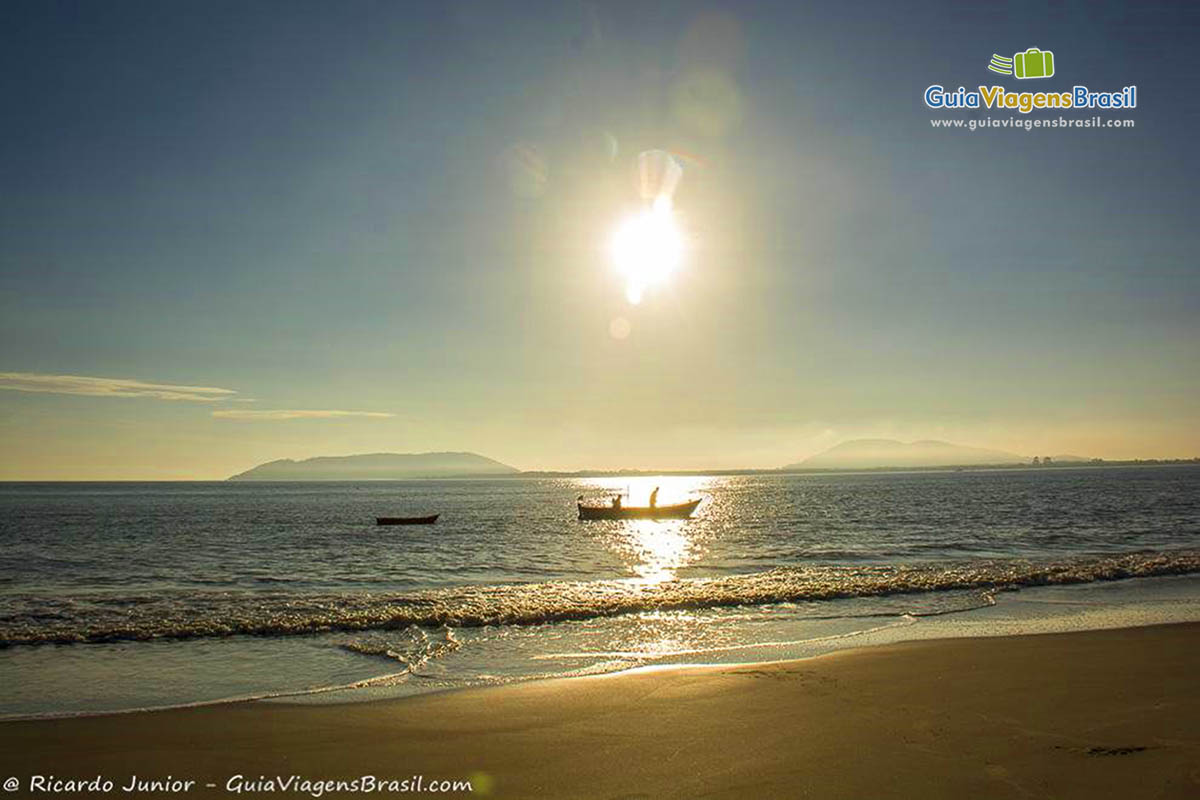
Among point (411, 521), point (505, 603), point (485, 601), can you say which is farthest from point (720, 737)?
point (411, 521)

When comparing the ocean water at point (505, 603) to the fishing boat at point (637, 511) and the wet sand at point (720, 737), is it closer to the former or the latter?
the wet sand at point (720, 737)

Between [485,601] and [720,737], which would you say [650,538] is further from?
[720,737]

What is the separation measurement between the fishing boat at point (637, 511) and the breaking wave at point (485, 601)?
50195 mm

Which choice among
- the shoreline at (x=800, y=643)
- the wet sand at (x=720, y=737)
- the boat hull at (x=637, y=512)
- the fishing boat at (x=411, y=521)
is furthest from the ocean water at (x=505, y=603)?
the boat hull at (x=637, y=512)

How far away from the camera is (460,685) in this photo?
12438 mm

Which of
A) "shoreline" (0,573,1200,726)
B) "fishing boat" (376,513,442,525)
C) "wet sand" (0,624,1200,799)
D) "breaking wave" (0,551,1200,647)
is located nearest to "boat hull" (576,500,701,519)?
"fishing boat" (376,513,442,525)

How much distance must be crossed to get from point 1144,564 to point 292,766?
3209cm

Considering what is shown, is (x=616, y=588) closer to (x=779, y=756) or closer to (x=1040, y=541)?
(x=779, y=756)

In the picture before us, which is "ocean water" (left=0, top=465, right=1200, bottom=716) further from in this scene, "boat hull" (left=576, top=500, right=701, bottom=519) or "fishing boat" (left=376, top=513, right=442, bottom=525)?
"boat hull" (left=576, top=500, right=701, bottom=519)

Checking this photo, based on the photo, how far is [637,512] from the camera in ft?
277

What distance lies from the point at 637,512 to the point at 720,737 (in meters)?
76.0

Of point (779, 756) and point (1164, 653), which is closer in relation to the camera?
point (779, 756)

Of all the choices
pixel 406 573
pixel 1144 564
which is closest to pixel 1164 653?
pixel 1144 564

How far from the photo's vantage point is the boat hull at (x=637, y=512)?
80688mm
